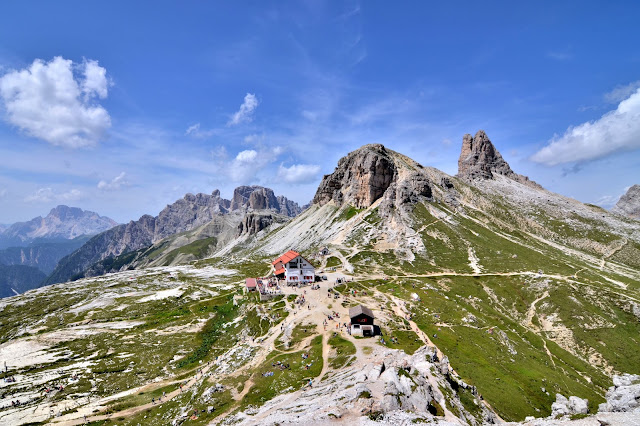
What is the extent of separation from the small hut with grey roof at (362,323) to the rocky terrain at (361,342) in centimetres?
396

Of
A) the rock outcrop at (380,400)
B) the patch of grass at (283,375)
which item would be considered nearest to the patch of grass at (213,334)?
the patch of grass at (283,375)

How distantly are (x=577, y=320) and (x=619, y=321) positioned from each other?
43.6 feet

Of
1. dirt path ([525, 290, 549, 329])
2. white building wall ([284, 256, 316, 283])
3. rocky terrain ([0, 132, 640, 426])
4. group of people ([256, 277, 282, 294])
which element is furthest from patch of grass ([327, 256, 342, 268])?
dirt path ([525, 290, 549, 329])

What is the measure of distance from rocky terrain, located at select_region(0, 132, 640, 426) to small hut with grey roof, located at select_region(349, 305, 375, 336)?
396 centimetres

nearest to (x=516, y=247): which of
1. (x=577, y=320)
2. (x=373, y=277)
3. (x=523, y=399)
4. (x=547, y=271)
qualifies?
(x=547, y=271)

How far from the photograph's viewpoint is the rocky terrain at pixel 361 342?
40.0 metres

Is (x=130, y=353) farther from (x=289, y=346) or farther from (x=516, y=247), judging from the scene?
(x=516, y=247)

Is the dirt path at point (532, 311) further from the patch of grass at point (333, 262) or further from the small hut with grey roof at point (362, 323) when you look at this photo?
the patch of grass at point (333, 262)

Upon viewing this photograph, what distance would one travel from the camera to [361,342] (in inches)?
2277

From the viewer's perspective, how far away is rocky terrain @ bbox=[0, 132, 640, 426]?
40.0 metres

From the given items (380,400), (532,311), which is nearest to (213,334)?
(380,400)

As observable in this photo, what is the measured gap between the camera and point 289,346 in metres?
60.8

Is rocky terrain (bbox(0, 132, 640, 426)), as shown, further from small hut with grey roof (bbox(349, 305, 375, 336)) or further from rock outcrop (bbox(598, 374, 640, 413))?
small hut with grey roof (bbox(349, 305, 375, 336))

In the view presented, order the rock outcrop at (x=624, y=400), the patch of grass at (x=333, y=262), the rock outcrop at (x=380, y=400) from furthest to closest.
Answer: the patch of grass at (x=333, y=262) < the rock outcrop at (x=624, y=400) < the rock outcrop at (x=380, y=400)
